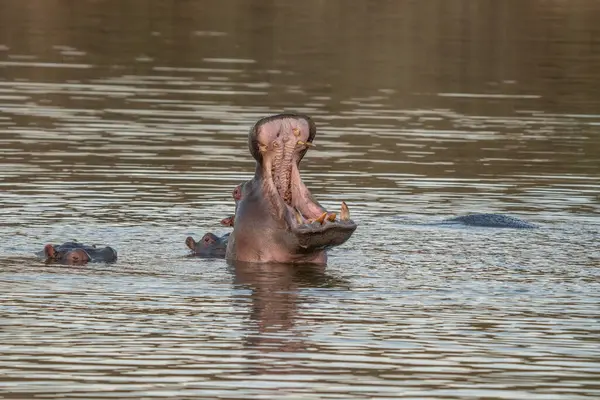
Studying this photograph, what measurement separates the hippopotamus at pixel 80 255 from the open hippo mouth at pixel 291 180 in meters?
1.34

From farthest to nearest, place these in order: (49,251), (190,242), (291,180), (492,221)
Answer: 1. (492,221)
2. (190,242)
3. (291,180)
4. (49,251)

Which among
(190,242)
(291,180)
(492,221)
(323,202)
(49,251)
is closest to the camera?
(49,251)

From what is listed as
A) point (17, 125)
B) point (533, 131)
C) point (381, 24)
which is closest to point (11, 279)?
point (17, 125)

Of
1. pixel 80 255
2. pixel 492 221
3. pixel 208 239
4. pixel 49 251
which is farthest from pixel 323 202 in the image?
pixel 49 251

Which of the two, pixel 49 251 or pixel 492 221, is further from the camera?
pixel 492 221

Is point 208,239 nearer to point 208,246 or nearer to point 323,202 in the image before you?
point 208,246

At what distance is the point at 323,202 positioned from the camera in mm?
17172

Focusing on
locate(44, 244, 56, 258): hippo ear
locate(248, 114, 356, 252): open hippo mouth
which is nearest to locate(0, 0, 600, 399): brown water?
locate(44, 244, 56, 258): hippo ear

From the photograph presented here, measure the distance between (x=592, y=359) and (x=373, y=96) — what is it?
18512 millimetres

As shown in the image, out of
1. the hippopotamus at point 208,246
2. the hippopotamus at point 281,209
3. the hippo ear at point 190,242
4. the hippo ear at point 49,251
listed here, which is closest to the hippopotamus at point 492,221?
the hippopotamus at point 281,209

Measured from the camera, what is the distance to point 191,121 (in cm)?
2397

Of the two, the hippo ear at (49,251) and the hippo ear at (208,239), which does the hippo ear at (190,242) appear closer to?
the hippo ear at (208,239)

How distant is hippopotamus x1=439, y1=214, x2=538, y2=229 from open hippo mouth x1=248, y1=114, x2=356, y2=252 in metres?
2.64

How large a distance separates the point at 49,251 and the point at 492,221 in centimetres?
449
